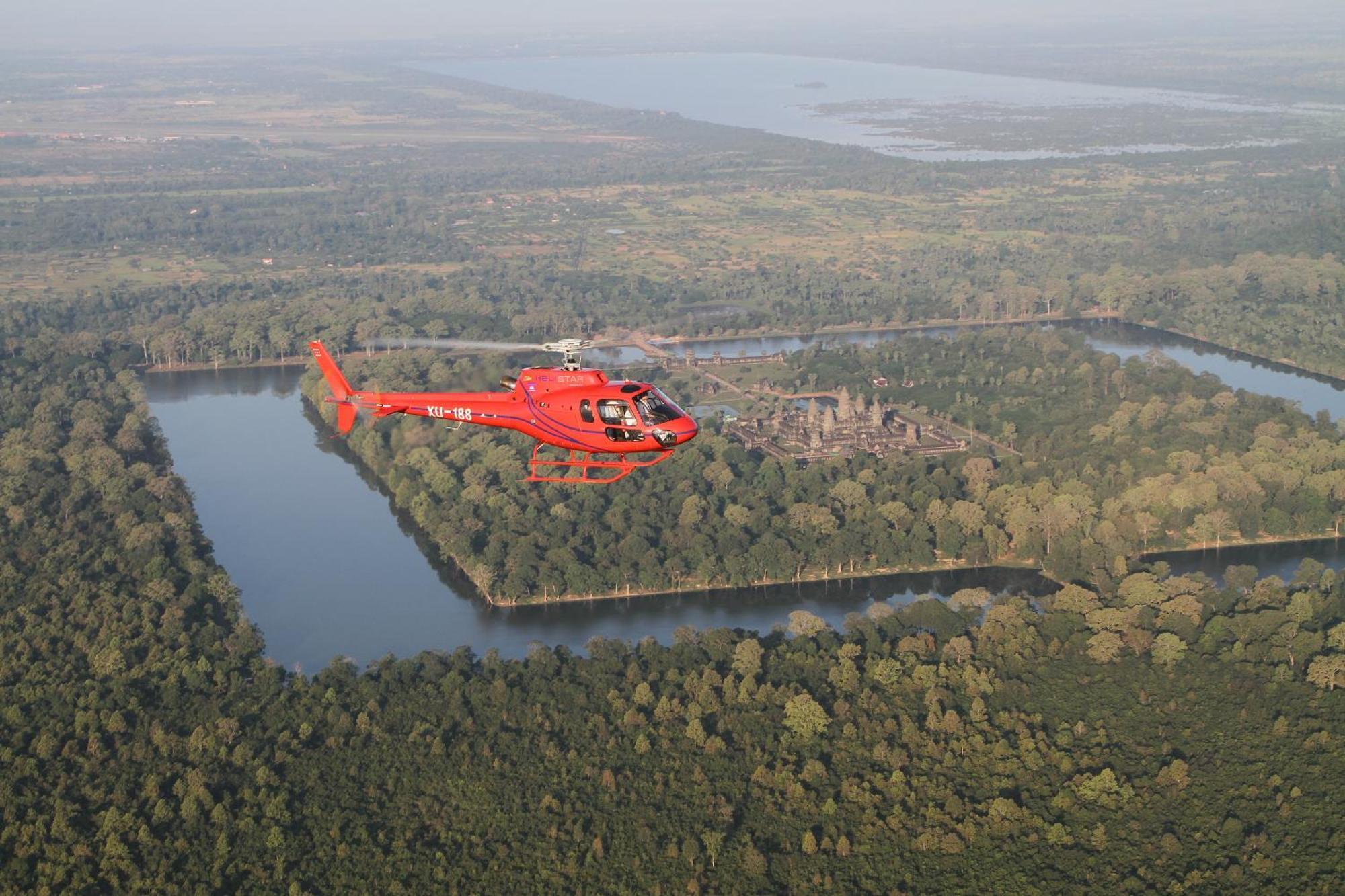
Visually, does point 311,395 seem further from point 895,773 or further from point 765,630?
point 895,773

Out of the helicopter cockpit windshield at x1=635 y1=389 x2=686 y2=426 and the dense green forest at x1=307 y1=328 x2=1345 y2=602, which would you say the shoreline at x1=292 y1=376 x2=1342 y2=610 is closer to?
the dense green forest at x1=307 y1=328 x2=1345 y2=602

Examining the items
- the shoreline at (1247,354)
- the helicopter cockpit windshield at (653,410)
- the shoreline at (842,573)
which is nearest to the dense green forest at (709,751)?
the shoreline at (842,573)

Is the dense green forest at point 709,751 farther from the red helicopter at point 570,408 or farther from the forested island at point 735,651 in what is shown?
the red helicopter at point 570,408

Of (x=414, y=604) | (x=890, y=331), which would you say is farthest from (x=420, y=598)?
(x=890, y=331)

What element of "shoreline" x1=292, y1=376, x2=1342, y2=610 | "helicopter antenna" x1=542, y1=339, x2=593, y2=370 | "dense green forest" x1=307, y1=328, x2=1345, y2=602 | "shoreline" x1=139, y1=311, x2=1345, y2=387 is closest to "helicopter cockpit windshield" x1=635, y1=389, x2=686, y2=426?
"helicopter antenna" x1=542, y1=339, x2=593, y2=370

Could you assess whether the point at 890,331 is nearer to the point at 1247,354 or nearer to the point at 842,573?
the point at 1247,354
